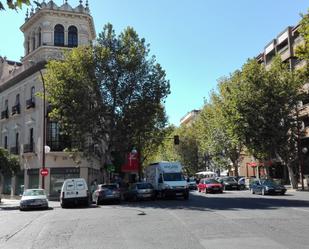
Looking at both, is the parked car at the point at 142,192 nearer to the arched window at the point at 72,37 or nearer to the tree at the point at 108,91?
the tree at the point at 108,91

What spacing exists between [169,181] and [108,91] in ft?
32.8

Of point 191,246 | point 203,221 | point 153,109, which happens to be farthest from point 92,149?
point 191,246

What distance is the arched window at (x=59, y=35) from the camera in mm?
49812

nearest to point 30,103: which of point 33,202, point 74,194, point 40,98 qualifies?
point 40,98

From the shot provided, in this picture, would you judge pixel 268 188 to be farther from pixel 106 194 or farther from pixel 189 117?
pixel 189 117

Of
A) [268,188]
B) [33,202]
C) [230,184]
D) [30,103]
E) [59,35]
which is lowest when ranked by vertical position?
[33,202]

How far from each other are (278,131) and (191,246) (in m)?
39.1

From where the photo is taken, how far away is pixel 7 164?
42.8m

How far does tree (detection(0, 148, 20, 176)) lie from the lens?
42.4m

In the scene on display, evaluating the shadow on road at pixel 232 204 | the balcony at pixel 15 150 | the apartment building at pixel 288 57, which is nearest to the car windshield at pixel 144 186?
the shadow on road at pixel 232 204

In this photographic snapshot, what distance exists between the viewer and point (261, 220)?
17750 millimetres

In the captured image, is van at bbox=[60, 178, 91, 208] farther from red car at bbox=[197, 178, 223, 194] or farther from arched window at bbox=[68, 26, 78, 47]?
arched window at bbox=[68, 26, 78, 47]

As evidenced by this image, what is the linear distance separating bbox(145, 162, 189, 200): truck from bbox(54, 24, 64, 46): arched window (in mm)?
18106

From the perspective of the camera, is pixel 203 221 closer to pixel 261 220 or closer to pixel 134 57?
pixel 261 220
